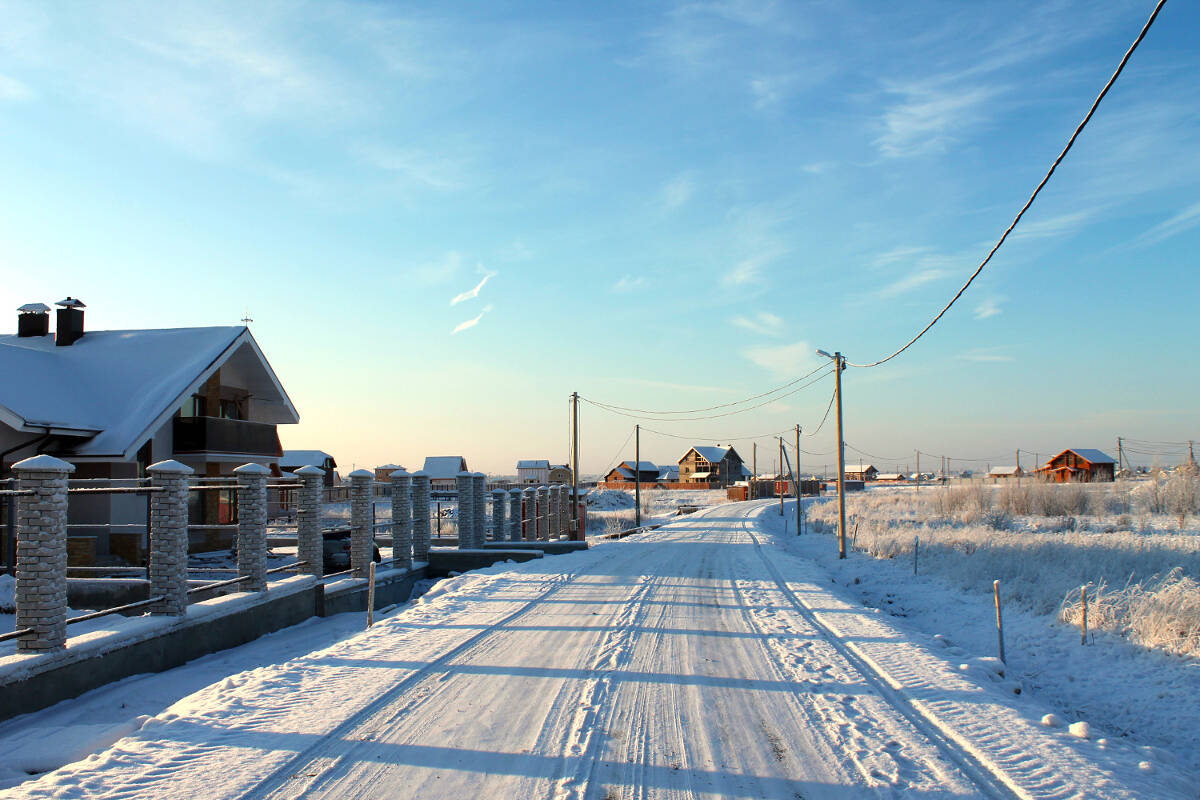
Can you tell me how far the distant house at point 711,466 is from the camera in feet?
365

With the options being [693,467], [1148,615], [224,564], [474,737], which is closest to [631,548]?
[224,564]

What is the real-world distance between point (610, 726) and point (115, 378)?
2132cm

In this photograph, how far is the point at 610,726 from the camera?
583cm

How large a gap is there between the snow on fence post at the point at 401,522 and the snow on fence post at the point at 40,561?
911 cm

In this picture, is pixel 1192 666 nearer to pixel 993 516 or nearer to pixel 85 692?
pixel 85 692

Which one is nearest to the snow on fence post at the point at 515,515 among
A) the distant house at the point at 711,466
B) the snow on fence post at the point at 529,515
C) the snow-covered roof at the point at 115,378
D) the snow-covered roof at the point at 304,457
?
the snow on fence post at the point at 529,515

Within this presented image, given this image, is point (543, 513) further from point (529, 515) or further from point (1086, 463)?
point (1086, 463)

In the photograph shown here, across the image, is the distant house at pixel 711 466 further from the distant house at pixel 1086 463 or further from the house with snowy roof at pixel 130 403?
the house with snowy roof at pixel 130 403

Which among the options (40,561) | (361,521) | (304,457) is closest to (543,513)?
(361,521)

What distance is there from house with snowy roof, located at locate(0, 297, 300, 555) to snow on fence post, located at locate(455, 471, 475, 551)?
7997 mm

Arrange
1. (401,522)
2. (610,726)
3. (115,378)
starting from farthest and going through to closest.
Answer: (115,378)
(401,522)
(610,726)

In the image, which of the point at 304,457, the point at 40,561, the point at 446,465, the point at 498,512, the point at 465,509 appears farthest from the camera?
the point at 446,465

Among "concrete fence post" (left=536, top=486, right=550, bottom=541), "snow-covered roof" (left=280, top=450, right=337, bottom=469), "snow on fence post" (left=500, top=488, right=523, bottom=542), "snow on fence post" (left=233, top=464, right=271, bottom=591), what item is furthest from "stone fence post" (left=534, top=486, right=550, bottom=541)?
"snow-covered roof" (left=280, top=450, right=337, bottom=469)

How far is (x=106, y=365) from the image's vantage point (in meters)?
21.8
